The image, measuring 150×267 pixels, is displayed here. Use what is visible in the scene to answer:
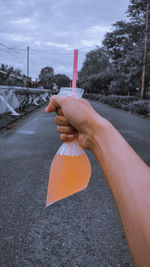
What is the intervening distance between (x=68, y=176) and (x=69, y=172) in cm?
2

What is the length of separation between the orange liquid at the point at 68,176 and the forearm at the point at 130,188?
1.02 feet

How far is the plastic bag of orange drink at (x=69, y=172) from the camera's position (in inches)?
39.0

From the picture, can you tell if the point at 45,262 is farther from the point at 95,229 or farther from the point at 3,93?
the point at 3,93

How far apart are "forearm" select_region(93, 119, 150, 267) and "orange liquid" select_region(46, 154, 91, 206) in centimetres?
31

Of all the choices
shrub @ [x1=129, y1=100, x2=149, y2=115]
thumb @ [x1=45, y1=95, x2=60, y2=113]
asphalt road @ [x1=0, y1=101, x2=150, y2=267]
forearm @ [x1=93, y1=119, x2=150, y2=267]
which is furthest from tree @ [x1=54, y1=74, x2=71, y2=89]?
forearm @ [x1=93, y1=119, x2=150, y2=267]

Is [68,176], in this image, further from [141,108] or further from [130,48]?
[130,48]

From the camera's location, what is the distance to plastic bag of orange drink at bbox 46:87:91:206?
99 cm

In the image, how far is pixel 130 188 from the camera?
58cm

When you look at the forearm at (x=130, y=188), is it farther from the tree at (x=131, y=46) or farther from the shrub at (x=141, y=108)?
the tree at (x=131, y=46)

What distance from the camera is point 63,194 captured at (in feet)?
3.27

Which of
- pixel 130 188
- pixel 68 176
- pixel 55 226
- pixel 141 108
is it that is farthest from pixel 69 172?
pixel 141 108

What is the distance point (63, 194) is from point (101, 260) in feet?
4.31

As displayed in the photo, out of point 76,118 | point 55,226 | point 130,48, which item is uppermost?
point 130,48

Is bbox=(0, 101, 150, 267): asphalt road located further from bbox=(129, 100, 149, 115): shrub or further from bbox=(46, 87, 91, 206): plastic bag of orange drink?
bbox=(129, 100, 149, 115): shrub
